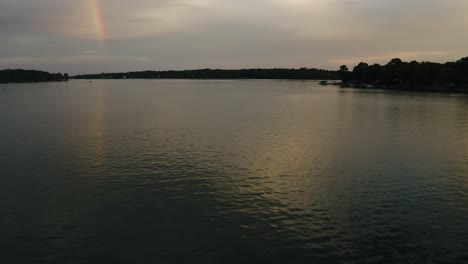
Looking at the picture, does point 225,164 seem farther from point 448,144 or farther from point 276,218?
point 448,144

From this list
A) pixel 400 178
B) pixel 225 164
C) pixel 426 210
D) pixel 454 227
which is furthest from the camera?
pixel 225 164

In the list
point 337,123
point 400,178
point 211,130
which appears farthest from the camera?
point 337,123

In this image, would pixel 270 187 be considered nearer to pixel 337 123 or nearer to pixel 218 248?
pixel 218 248

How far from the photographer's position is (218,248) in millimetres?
20516

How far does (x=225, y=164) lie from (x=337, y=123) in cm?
4187

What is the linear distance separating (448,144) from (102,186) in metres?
43.9

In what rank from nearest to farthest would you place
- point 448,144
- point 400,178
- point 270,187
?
point 270,187, point 400,178, point 448,144

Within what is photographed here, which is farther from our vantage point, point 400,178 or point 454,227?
point 400,178

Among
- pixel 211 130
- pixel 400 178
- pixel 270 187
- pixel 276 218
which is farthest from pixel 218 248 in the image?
pixel 211 130

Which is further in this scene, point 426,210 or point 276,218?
point 426,210

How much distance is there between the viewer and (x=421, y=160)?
41094 mm

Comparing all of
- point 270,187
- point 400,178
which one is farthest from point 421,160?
point 270,187

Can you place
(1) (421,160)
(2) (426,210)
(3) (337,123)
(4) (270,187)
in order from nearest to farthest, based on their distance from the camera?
(2) (426,210) < (4) (270,187) < (1) (421,160) < (3) (337,123)

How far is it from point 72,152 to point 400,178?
113ft
